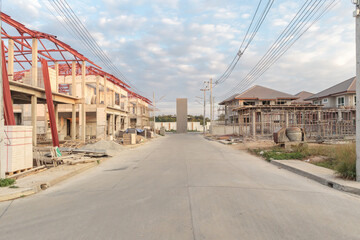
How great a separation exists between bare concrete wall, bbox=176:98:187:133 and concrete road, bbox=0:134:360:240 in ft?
235

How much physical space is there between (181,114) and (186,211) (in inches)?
2972

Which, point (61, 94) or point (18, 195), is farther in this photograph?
point (61, 94)

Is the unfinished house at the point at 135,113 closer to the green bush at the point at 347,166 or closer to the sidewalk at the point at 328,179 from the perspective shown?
the sidewalk at the point at 328,179

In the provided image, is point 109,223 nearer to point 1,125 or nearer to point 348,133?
point 1,125

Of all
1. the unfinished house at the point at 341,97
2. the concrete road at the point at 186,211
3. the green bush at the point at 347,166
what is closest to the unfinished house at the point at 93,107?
the concrete road at the point at 186,211

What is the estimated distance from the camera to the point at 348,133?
108ft

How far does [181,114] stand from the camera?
80.9 meters

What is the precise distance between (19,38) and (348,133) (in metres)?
35.8

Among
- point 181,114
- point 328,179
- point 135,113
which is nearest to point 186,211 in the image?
point 328,179

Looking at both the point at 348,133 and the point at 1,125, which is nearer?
the point at 1,125

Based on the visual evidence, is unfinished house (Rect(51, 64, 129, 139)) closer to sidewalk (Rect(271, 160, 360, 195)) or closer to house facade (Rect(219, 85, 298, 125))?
sidewalk (Rect(271, 160, 360, 195))

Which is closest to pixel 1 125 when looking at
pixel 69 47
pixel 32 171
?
pixel 32 171

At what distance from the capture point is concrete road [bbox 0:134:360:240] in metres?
4.44

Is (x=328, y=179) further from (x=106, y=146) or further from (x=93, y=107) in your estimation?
(x=93, y=107)
